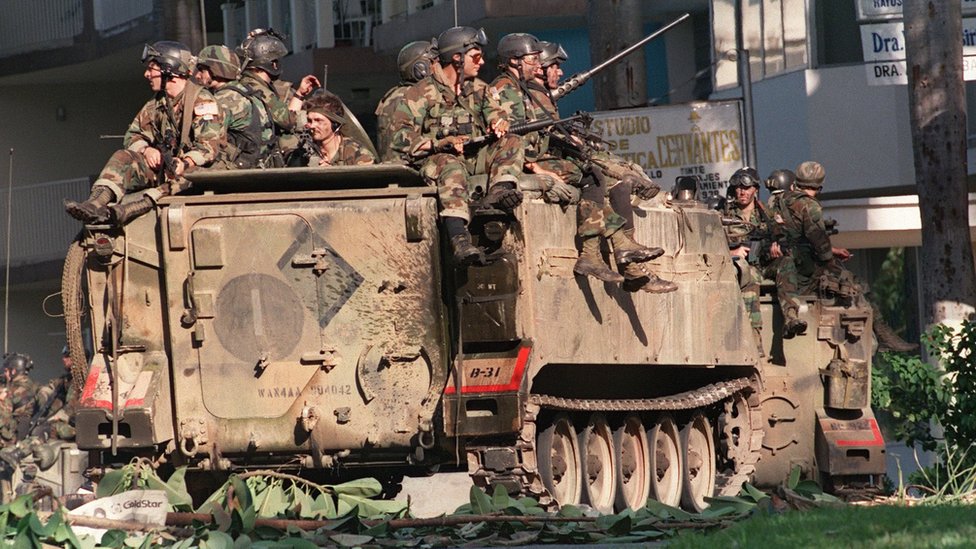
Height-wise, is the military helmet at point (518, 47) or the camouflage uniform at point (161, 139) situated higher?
the military helmet at point (518, 47)

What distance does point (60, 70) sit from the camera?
37562 mm

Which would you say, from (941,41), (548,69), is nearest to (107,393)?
(548,69)

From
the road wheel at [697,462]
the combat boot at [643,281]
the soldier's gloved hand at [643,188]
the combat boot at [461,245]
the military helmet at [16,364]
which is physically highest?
the soldier's gloved hand at [643,188]

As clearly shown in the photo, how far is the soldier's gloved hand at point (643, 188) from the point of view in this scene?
50.9 ft

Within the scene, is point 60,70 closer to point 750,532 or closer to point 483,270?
point 483,270

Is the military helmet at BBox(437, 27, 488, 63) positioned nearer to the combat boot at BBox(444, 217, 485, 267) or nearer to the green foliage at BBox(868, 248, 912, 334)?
the combat boot at BBox(444, 217, 485, 267)

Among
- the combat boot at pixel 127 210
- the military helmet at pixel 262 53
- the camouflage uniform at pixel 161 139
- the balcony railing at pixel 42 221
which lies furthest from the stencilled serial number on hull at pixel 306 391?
the balcony railing at pixel 42 221

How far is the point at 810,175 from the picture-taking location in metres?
18.7

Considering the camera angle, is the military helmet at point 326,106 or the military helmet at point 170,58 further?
the military helmet at point 326,106

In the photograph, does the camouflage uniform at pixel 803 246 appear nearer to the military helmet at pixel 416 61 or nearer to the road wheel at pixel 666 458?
the road wheel at pixel 666 458

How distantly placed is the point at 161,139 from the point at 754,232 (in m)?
6.17

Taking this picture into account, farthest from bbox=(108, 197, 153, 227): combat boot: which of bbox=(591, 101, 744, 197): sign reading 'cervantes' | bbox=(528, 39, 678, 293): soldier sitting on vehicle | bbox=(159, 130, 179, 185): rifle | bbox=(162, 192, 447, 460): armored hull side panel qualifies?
bbox=(591, 101, 744, 197): sign reading 'cervantes'

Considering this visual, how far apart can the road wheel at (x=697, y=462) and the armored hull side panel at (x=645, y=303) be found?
64 cm

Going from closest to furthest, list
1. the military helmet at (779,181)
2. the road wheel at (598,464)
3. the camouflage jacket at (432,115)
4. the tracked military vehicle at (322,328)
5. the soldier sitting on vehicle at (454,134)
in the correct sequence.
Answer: the tracked military vehicle at (322,328) < the soldier sitting on vehicle at (454,134) < the camouflage jacket at (432,115) < the road wheel at (598,464) < the military helmet at (779,181)
